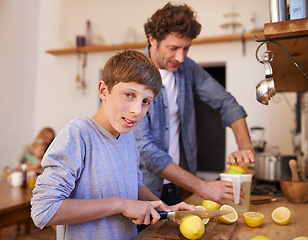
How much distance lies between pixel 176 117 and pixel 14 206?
1.20 metres

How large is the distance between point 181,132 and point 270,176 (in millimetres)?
599

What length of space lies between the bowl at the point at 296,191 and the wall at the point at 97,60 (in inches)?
82.1

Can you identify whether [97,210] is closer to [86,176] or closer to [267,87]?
[86,176]

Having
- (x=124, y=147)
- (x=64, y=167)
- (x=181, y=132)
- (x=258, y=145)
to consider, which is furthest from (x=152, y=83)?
(x=258, y=145)

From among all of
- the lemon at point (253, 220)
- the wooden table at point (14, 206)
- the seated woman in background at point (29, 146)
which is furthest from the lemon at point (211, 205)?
Answer: the seated woman in background at point (29, 146)

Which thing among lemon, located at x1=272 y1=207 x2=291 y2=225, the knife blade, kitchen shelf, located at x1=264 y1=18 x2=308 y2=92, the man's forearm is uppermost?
kitchen shelf, located at x1=264 y1=18 x2=308 y2=92

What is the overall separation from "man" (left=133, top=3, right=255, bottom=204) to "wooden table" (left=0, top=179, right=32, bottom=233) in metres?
1.00

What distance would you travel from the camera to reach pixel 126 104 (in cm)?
92

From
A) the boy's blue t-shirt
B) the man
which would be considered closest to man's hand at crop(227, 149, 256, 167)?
the man

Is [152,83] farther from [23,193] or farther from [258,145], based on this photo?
[258,145]

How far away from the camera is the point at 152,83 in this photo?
3.12 feet

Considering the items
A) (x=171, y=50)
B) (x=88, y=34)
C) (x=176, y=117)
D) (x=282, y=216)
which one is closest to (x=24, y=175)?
(x=176, y=117)

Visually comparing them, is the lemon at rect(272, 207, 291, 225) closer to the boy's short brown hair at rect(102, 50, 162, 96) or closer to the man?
the man

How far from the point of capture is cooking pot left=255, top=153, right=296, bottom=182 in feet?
5.85
